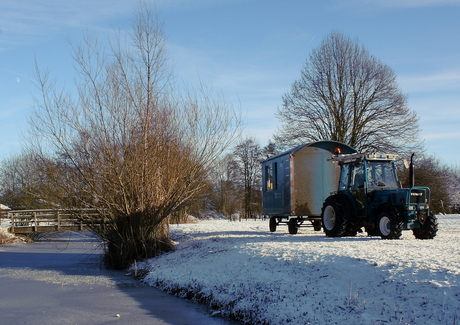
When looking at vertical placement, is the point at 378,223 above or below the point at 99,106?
below

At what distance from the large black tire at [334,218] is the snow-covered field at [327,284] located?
3.64 m

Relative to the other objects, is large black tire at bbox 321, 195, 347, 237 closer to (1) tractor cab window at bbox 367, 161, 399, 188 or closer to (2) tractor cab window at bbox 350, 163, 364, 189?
(2) tractor cab window at bbox 350, 163, 364, 189

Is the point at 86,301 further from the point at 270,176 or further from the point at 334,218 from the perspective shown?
the point at 270,176

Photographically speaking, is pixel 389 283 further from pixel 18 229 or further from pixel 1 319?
pixel 18 229

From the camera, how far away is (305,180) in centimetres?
1756

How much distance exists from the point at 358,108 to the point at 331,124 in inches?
78.9

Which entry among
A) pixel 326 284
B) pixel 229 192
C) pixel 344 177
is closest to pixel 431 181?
pixel 344 177

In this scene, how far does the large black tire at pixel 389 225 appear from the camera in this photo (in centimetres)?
1172

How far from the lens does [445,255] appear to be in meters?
7.77

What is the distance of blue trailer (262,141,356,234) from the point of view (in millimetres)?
17391

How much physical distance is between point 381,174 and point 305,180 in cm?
373

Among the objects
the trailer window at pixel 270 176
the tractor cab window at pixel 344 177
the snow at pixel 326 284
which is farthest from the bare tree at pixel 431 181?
the snow at pixel 326 284

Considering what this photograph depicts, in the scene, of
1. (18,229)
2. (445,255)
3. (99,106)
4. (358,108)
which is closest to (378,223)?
(445,255)

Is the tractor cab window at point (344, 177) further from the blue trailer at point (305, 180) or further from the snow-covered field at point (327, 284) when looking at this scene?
the snow-covered field at point (327, 284)
